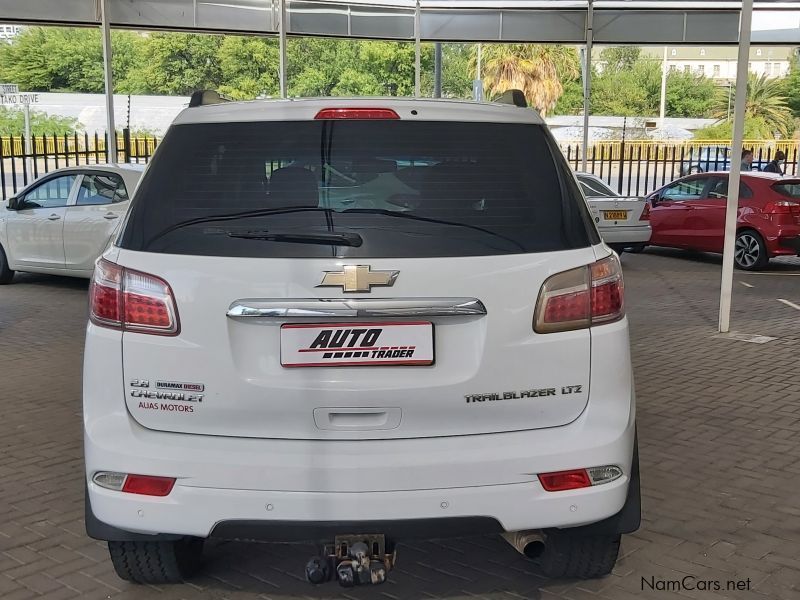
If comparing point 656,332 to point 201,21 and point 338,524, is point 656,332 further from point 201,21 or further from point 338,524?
point 201,21

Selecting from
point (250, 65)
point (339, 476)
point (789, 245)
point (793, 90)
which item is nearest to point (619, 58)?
point (793, 90)

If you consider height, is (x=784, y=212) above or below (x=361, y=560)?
above

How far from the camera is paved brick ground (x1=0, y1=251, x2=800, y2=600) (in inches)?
141

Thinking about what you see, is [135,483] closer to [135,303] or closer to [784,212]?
[135,303]

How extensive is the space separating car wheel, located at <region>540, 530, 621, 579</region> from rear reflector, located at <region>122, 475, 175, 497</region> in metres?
1.42

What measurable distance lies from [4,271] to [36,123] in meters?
42.4

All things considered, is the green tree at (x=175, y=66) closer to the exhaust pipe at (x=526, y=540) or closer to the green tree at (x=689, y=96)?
the green tree at (x=689, y=96)

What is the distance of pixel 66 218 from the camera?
1096 centimetres

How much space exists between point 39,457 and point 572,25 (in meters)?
16.3

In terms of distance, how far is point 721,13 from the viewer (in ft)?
61.1

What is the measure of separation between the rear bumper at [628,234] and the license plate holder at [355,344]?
1159 centimetres

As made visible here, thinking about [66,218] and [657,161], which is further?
[657,161]

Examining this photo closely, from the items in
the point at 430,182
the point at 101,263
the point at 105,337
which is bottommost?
the point at 105,337

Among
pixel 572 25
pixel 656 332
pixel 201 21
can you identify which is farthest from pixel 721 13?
pixel 656 332
